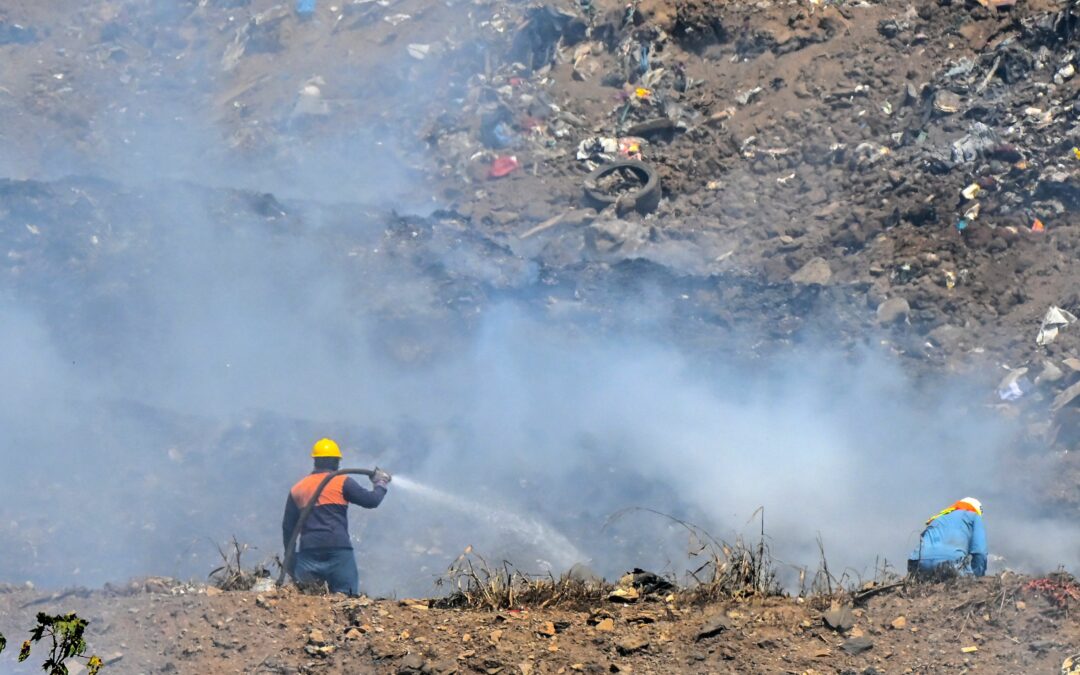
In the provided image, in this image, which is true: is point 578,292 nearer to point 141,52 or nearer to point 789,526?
point 789,526

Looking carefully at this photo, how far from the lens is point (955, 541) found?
6.23 m

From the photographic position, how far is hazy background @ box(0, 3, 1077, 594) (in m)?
9.73

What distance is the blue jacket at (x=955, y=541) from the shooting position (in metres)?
6.16

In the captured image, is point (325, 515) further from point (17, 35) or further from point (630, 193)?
point (17, 35)

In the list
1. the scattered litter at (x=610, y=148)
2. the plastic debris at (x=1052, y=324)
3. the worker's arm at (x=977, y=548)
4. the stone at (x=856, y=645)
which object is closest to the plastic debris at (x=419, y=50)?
the scattered litter at (x=610, y=148)

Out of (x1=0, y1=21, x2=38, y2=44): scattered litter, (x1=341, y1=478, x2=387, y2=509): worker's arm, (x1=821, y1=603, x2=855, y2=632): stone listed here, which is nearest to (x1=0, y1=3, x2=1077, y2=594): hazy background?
(x1=341, y1=478, x2=387, y2=509): worker's arm

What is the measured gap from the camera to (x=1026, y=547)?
29.4 ft

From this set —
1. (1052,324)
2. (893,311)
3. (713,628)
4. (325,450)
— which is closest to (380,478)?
(325,450)

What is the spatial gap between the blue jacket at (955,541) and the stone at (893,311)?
4.86 meters

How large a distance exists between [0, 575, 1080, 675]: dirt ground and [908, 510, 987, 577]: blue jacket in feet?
3.17

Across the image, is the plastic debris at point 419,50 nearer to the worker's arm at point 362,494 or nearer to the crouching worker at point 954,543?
the worker's arm at point 362,494

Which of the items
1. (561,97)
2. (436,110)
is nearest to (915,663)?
(561,97)

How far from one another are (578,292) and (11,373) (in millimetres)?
5648

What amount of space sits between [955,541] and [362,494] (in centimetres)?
329
